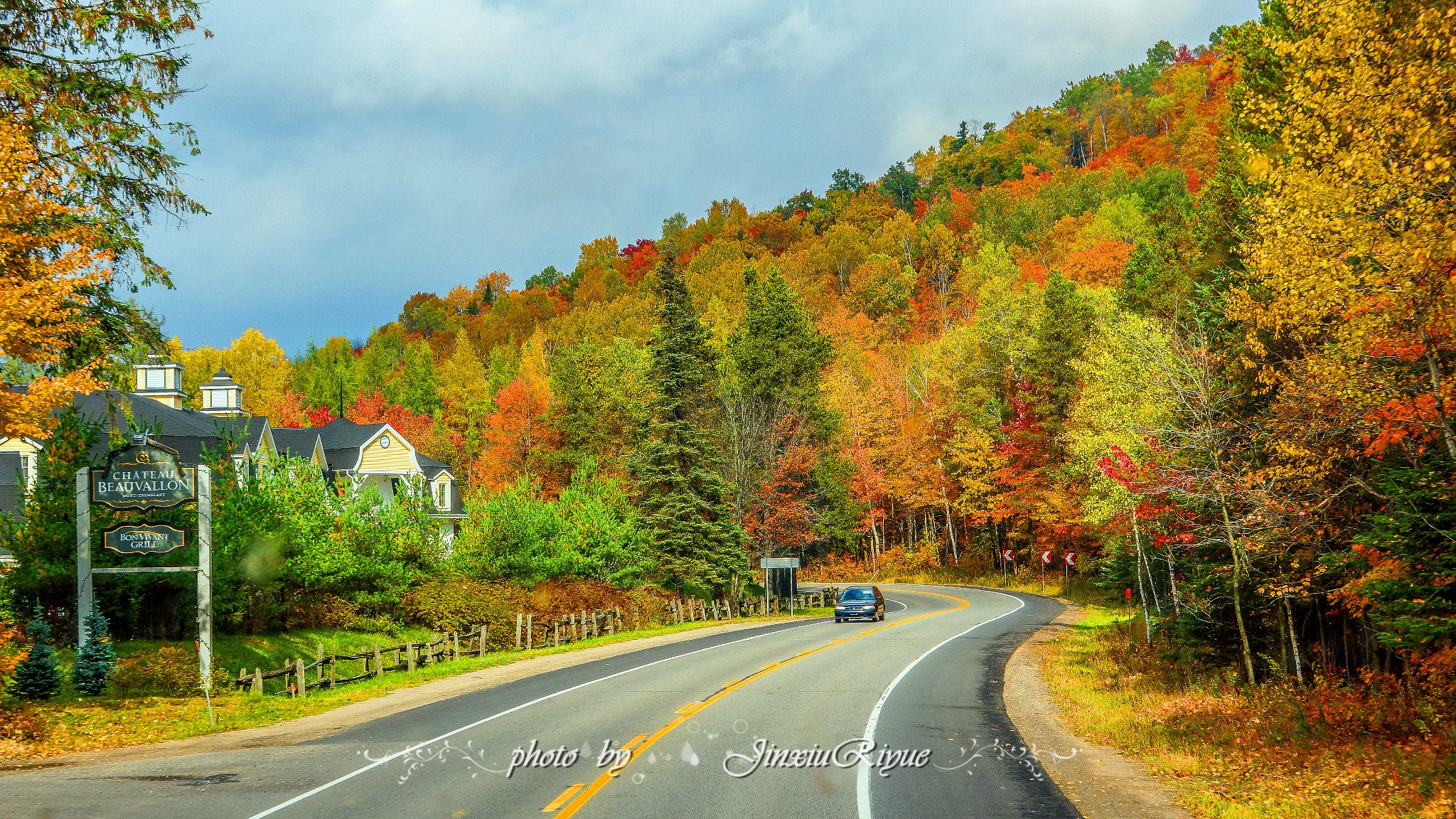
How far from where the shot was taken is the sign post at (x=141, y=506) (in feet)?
59.1

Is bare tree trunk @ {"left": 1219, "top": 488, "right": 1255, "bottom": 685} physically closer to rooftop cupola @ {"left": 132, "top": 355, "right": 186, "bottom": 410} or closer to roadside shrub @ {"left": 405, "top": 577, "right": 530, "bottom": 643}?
roadside shrub @ {"left": 405, "top": 577, "right": 530, "bottom": 643}

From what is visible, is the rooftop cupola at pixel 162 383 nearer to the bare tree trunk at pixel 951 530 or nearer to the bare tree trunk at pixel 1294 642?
the bare tree trunk at pixel 951 530

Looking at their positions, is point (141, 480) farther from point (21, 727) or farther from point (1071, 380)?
point (1071, 380)

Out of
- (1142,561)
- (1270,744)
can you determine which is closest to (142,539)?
(1270,744)

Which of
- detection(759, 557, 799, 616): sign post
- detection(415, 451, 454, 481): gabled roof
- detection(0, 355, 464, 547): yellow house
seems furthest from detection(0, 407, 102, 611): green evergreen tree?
detection(415, 451, 454, 481): gabled roof

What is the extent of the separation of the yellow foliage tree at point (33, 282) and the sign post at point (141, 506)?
2845mm

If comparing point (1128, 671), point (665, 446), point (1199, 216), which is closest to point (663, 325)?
point (665, 446)

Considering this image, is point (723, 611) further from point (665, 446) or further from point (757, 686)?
point (757, 686)

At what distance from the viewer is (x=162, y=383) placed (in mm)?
50156

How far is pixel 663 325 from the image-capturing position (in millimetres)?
45562

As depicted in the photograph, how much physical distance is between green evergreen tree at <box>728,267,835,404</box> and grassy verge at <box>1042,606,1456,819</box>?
4036cm

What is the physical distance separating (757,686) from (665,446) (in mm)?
25106

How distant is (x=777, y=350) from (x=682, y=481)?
21.1m

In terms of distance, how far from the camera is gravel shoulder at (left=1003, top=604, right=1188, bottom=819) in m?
9.73
